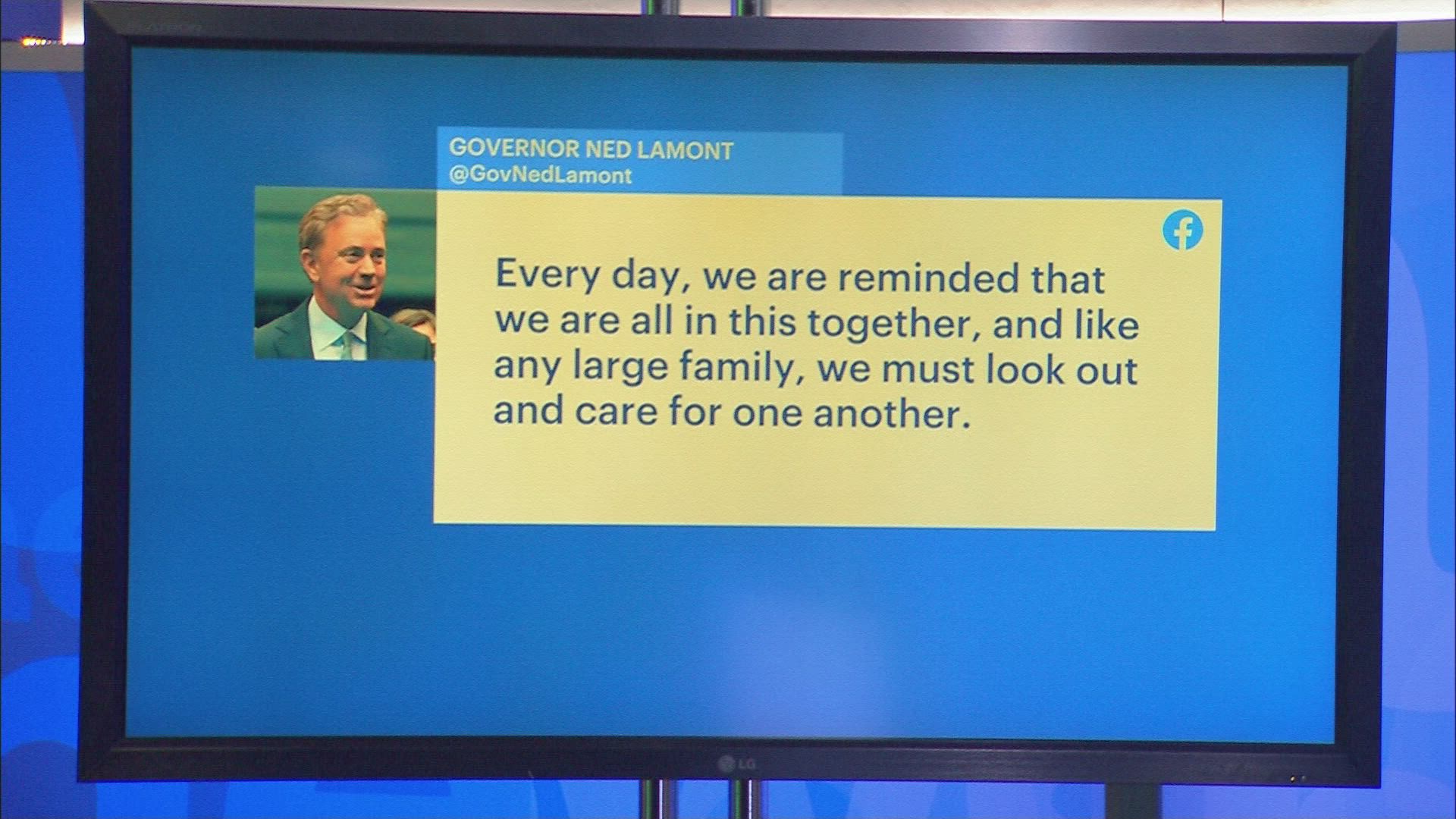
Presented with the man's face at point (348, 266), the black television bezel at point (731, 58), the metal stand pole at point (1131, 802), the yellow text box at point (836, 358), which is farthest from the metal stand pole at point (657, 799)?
the man's face at point (348, 266)

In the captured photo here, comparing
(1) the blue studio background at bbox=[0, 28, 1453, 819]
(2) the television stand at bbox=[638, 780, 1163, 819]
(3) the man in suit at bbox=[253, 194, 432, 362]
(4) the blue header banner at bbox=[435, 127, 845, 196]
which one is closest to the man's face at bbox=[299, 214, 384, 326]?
(3) the man in suit at bbox=[253, 194, 432, 362]

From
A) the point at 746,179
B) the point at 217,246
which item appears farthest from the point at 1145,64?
the point at 217,246

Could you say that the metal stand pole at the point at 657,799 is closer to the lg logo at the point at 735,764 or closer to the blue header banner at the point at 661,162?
the lg logo at the point at 735,764

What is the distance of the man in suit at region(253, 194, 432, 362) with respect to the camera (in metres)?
1.42

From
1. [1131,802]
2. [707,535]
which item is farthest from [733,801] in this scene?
[1131,802]

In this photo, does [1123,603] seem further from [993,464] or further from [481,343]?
[481,343]

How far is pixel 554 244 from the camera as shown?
56.6 inches

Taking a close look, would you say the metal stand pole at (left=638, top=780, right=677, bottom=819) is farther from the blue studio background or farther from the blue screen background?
the blue studio background

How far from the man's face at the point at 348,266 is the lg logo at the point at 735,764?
724 mm

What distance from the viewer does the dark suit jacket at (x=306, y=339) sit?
4.67 ft

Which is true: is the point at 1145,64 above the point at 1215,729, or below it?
above

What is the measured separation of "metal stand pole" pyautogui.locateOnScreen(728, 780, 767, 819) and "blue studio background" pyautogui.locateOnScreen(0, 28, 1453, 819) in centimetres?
77

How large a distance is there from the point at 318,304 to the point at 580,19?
0.49 m

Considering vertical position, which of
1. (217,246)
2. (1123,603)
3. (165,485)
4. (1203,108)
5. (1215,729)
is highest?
(1203,108)
